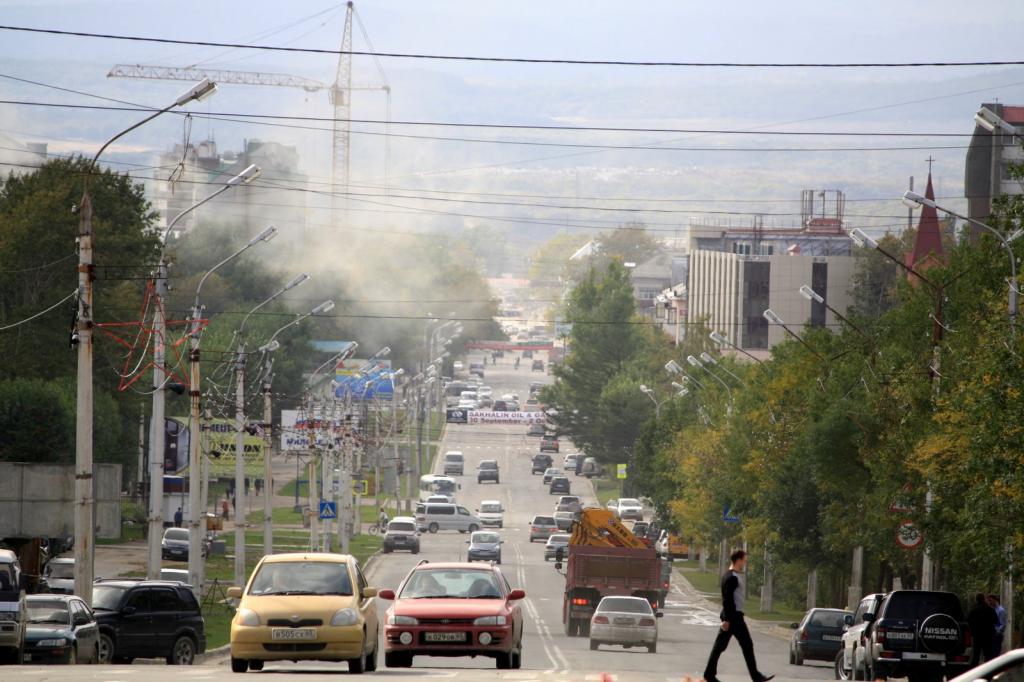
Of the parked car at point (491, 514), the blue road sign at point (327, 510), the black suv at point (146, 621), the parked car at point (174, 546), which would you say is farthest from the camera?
the parked car at point (491, 514)

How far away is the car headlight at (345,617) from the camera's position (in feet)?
71.7

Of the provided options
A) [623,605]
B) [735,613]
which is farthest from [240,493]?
[735,613]

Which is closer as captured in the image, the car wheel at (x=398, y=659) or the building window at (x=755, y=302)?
the car wheel at (x=398, y=659)

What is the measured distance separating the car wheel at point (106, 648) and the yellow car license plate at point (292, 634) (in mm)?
9884

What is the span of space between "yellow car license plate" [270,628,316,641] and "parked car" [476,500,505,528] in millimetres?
75993

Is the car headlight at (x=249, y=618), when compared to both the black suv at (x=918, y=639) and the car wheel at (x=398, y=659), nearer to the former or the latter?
the car wheel at (x=398, y=659)

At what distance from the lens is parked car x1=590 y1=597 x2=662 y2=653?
137 feet

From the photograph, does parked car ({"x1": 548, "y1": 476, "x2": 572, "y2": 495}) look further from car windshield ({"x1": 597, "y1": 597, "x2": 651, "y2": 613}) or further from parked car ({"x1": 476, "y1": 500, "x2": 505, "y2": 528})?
car windshield ({"x1": 597, "y1": 597, "x2": 651, "y2": 613})

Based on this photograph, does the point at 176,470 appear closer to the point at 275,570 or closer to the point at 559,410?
the point at 275,570

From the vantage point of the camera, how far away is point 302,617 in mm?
21734

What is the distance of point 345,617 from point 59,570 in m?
28.1

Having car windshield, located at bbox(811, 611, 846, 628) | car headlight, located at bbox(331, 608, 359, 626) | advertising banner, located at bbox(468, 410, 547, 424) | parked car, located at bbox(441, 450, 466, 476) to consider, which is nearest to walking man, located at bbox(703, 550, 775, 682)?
car headlight, located at bbox(331, 608, 359, 626)

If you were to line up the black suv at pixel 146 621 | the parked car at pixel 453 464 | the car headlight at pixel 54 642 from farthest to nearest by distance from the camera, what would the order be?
the parked car at pixel 453 464 < the black suv at pixel 146 621 < the car headlight at pixel 54 642

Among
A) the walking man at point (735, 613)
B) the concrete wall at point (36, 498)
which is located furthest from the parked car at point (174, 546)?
the walking man at point (735, 613)
